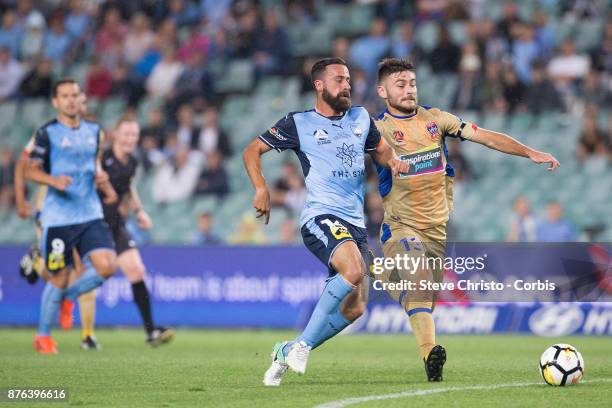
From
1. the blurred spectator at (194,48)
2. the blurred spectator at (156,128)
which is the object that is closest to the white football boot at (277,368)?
the blurred spectator at (156,128)

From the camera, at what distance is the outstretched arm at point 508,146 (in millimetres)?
8469

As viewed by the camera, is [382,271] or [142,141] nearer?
[382,271]

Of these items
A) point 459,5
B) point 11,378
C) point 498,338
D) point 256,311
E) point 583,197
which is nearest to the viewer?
point 11,378

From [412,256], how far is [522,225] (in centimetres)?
728

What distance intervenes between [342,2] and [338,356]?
1050 cm

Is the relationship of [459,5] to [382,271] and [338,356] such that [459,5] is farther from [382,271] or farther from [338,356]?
[382,271]

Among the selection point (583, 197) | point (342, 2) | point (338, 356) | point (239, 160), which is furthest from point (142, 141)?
point (338, 356)

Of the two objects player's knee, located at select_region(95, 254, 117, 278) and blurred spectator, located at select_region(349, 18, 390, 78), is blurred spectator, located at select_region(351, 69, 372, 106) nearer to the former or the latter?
blurred spectator, located at select_region(349, 18, 390, 78)

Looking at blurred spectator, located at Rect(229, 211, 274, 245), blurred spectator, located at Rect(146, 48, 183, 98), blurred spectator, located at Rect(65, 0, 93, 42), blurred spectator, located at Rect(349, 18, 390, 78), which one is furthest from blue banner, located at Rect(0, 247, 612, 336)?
blurred spectator, located at Rect(65, 0, 93, 42)

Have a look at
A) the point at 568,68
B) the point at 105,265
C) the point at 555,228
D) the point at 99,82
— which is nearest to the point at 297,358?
the point at 105,265

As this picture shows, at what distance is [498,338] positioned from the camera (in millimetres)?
13875

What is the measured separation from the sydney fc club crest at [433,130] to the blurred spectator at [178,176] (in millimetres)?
9894

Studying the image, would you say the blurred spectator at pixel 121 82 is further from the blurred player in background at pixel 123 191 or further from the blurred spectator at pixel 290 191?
the blurred player in background at pixel 123 191

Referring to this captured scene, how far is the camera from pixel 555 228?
1553 centimetres
